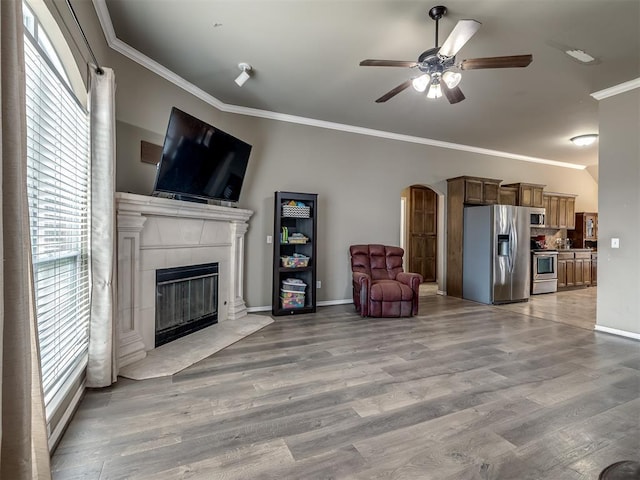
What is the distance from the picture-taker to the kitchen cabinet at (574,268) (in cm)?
689

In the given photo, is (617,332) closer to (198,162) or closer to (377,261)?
(377,261)

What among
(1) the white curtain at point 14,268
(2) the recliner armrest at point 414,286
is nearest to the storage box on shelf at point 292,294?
(2) the recliner armrest at point 414,286

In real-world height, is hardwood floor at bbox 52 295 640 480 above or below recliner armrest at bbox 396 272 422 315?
below

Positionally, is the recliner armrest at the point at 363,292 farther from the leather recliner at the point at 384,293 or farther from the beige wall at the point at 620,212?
the beige wall at the point at 620,212

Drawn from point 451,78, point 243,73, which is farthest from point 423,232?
point 243,73

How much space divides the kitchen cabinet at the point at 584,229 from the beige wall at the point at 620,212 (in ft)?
15.0

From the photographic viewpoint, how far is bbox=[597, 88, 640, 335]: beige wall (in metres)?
3.62

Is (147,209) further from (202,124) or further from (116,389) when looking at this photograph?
(116,389)

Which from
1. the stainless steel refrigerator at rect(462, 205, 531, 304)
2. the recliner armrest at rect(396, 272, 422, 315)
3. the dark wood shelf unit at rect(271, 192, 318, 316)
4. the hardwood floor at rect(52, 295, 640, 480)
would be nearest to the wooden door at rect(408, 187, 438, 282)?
the stainless steel refrigerator at rect(462, 205, 531, 304)

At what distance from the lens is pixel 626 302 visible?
145 inches

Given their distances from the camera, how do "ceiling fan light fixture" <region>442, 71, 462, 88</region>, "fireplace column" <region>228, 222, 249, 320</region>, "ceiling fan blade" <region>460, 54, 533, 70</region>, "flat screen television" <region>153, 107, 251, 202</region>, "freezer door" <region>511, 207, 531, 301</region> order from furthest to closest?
"freezer door" <region>511, 207, 531, 301</region>
"fireplace column" <region>228, 222, 249, 320</region>
"flat screen television" <region>153, 107, 251, 202</region>
"ceiling fan light fixture" <region>442, 71, 462, 88</region>
"ceiling fan blade" <region>460, 54, 533, 70</region>

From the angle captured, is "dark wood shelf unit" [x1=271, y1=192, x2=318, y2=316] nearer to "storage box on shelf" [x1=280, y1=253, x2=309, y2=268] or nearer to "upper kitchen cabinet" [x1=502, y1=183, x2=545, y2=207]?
"storage box on shelf" [x1=280, y1=253, x2=309, y2=268]

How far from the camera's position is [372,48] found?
2.98 m

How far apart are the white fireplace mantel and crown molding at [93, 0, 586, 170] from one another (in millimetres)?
1452
